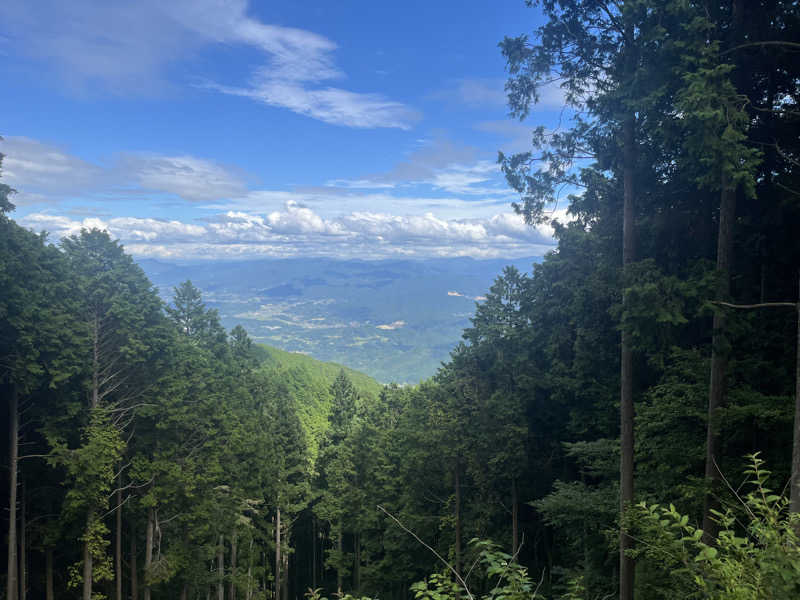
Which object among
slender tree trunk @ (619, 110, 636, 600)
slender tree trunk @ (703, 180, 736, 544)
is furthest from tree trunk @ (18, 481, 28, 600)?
slender tree trunk @ (703, 180, 736, 544)

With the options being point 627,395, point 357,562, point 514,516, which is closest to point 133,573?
point 514,516

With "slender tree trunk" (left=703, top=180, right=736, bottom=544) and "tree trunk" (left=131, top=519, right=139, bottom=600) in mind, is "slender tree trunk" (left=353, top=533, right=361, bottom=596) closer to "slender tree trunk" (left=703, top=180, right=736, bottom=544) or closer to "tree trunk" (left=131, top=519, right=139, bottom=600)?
"tree trunk" (left=131, top=519, right=139, bottom=600)

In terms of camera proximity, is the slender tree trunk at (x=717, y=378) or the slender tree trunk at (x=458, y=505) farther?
the slender tree trunk at (x=458, y=505)

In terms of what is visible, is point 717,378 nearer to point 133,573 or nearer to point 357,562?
point 133,573

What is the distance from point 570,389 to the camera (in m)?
18.1

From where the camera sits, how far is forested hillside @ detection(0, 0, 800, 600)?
7559 millimetres

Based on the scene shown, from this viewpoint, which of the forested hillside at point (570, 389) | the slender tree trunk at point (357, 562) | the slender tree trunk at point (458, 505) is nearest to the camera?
the forested hillside at point (570, 389)

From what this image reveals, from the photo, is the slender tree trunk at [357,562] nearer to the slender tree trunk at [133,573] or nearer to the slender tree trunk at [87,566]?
the slender tree trunk at [133,573]

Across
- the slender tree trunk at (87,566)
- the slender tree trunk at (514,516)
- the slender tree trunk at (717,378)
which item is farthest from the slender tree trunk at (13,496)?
the slender tree trunk at (717,378)

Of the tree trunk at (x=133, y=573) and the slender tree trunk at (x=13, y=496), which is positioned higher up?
the slender tree trunk at (x=13, y=496)

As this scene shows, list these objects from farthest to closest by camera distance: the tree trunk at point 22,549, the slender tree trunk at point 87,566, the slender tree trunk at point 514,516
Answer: the slender tree trunk at point 514,516, the tree trunk at point 22,549, the slender tree trunk at point 87,566

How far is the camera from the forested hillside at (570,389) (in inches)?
298

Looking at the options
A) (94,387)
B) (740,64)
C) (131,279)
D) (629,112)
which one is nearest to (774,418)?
(629,112)

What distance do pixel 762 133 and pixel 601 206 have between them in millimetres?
3293
